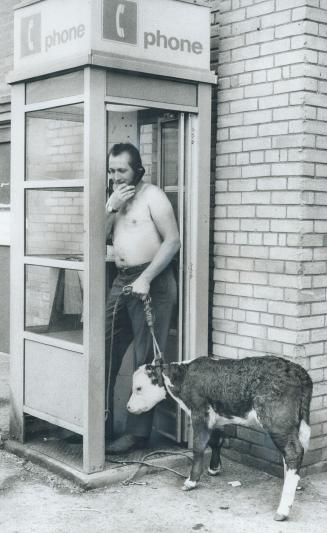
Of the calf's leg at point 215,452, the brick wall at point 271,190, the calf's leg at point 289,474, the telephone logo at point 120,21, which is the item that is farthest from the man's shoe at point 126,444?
the telephone logo at point 120,21

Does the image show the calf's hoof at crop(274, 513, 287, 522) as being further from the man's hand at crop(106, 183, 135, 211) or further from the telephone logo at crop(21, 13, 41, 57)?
the telephone logo at crop(21, 13, 41, 57)

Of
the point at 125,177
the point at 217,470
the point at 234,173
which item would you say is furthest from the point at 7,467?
the point at 234,173

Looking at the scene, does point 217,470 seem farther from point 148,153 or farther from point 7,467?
point 148,153

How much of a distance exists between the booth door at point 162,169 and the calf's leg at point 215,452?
1.56ft

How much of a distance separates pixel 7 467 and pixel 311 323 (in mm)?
2349

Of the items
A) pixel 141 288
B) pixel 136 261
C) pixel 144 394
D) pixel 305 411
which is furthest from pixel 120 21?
pixel 305 411

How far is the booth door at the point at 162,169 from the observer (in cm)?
540

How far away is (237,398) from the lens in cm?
467

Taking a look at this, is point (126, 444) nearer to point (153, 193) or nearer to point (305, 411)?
point (305, 411)

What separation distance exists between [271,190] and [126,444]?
6.76 feet

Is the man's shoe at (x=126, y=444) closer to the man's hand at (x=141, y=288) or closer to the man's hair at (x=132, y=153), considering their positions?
the man's hand at (x=141, y=288)

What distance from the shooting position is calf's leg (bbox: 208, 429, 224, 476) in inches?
199

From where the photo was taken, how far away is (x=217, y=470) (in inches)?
203

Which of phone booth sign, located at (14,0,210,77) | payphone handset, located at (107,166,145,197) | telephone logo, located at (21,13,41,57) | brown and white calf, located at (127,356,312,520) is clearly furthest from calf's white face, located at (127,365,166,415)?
telephone logo, located at (21,13,41,57)
